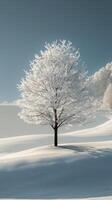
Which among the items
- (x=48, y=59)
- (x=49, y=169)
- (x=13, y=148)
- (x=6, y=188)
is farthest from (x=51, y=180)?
Result: (x=13, y=148)

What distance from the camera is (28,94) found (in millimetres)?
29750

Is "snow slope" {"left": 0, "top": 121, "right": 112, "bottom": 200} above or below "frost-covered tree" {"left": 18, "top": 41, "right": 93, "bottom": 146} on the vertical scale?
below

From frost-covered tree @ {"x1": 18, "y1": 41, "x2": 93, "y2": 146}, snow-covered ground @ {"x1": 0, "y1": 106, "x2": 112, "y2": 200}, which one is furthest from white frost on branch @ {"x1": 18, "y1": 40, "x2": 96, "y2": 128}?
snow-covered ground @ {"x1": 0, "y1": 106, "x2": 112, "y2": 200}

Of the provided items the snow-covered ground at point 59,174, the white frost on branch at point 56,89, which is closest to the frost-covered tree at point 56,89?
the white frost on branch at point 56,89

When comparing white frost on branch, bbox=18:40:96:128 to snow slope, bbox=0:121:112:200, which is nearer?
snow slope, bbox=0:121:112:200

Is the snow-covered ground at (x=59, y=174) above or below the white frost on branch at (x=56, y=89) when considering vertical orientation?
below

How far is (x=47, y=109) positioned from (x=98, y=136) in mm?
17305

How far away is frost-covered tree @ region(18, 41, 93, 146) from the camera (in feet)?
94.0

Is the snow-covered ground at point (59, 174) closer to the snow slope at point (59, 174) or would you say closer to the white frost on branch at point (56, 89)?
the snow slope at point (59, 174)

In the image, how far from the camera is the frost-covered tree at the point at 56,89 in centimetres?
2864

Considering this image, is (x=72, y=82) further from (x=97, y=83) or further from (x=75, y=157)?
(x=97, y=83)

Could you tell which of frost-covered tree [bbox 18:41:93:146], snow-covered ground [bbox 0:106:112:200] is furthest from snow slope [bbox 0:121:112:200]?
frost-covered tree [bbox 18:41:93:146]

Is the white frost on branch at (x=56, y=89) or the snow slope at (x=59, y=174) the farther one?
the white frost on branch at (x=56, y=89)

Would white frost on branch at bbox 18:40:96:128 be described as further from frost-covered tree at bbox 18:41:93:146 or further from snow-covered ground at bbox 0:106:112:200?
snow-covered ground at bbox 0:106:112:200
